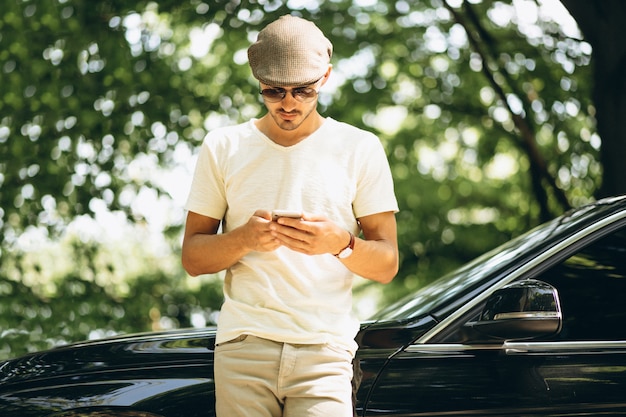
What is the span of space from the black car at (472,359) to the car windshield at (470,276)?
0.08ft

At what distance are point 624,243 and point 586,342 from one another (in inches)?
15.8

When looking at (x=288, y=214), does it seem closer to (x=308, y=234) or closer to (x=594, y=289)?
(x=308, y=234)

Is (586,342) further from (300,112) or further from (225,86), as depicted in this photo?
(225,86)

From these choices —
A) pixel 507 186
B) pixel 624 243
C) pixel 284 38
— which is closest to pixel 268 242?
pixel 284 38

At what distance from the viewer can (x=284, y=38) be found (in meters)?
2.48

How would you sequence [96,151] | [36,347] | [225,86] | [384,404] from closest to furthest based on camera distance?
1. [384,404]
2. [36,347]
3. [96,151]
4. [225,86]

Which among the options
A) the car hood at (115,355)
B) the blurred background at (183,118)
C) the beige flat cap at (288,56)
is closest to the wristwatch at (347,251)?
the beige flat cap at (288,56)

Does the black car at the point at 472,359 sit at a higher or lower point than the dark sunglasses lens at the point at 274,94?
lower

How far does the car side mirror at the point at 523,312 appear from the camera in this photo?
273 cm

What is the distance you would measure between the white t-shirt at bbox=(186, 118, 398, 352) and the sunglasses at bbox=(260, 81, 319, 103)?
0.41ft

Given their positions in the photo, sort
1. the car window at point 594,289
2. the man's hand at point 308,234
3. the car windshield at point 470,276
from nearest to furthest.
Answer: the man's hand at point 308,234 → the car window at point 594,289 → the car windshield at point 470,276

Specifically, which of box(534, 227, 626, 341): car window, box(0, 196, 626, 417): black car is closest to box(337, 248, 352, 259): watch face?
box(0, 196, 626, 417): black car

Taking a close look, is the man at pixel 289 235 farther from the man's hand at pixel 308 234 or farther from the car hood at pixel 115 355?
the car hood at pixel 115 355

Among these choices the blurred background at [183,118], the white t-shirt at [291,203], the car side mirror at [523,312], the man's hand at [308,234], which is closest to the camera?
the man's hand at [308,234]
